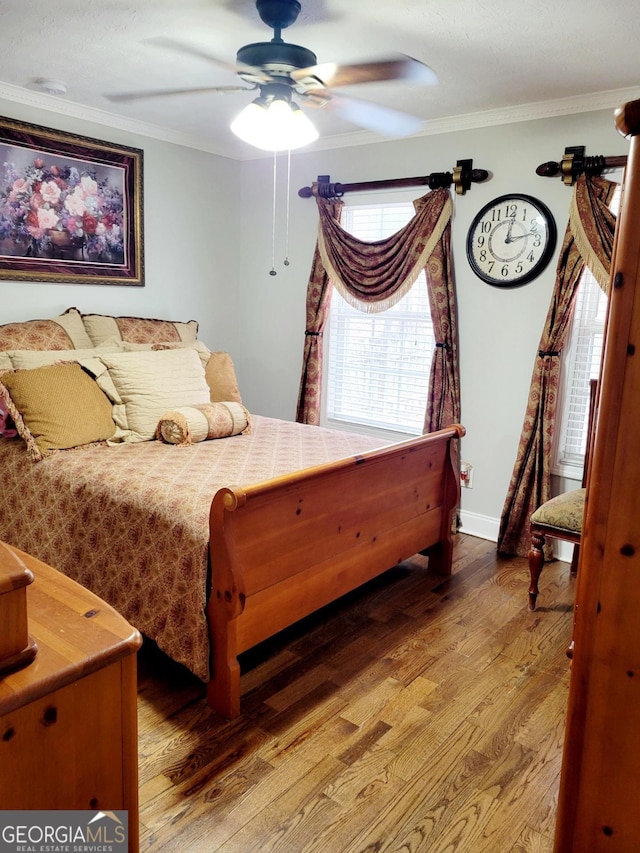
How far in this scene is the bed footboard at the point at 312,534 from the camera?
210 centimetres

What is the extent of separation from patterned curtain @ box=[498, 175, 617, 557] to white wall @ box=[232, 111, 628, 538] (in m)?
0.12

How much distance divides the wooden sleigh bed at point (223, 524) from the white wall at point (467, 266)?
67 centimetres

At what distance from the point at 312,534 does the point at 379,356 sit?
2.13m

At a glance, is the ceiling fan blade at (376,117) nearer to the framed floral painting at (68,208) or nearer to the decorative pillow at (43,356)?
the framed floral painting at (68,208)

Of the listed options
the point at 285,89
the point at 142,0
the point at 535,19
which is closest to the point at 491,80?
the point at 535,19

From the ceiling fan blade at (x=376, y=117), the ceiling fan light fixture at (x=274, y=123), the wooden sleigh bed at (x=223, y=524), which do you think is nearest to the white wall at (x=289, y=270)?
the ceiling fan blade at (x=376, y=117)

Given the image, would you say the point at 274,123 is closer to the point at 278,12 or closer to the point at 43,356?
the point at 278,12

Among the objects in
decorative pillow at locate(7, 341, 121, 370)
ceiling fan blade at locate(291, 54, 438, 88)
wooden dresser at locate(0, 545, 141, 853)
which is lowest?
wooden dresser at locate(0, 545, 141, 853)

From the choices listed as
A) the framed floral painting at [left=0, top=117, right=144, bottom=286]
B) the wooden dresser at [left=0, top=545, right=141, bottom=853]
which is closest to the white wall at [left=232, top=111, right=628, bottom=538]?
the framed floral painting at [left=0, top=117, right=144, bottom=286]

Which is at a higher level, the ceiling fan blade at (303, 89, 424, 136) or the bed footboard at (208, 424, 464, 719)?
the ceiling fan blade at (303, 89, 424, 136)

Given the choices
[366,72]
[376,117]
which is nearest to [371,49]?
[366,72]

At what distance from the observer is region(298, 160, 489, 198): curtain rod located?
12.0 ft

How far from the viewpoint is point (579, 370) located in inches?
138

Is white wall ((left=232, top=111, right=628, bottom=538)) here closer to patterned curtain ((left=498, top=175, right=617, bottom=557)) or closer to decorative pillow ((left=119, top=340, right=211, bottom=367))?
patterned curtain ((left=498, top=175, right=617, bottom=557))
